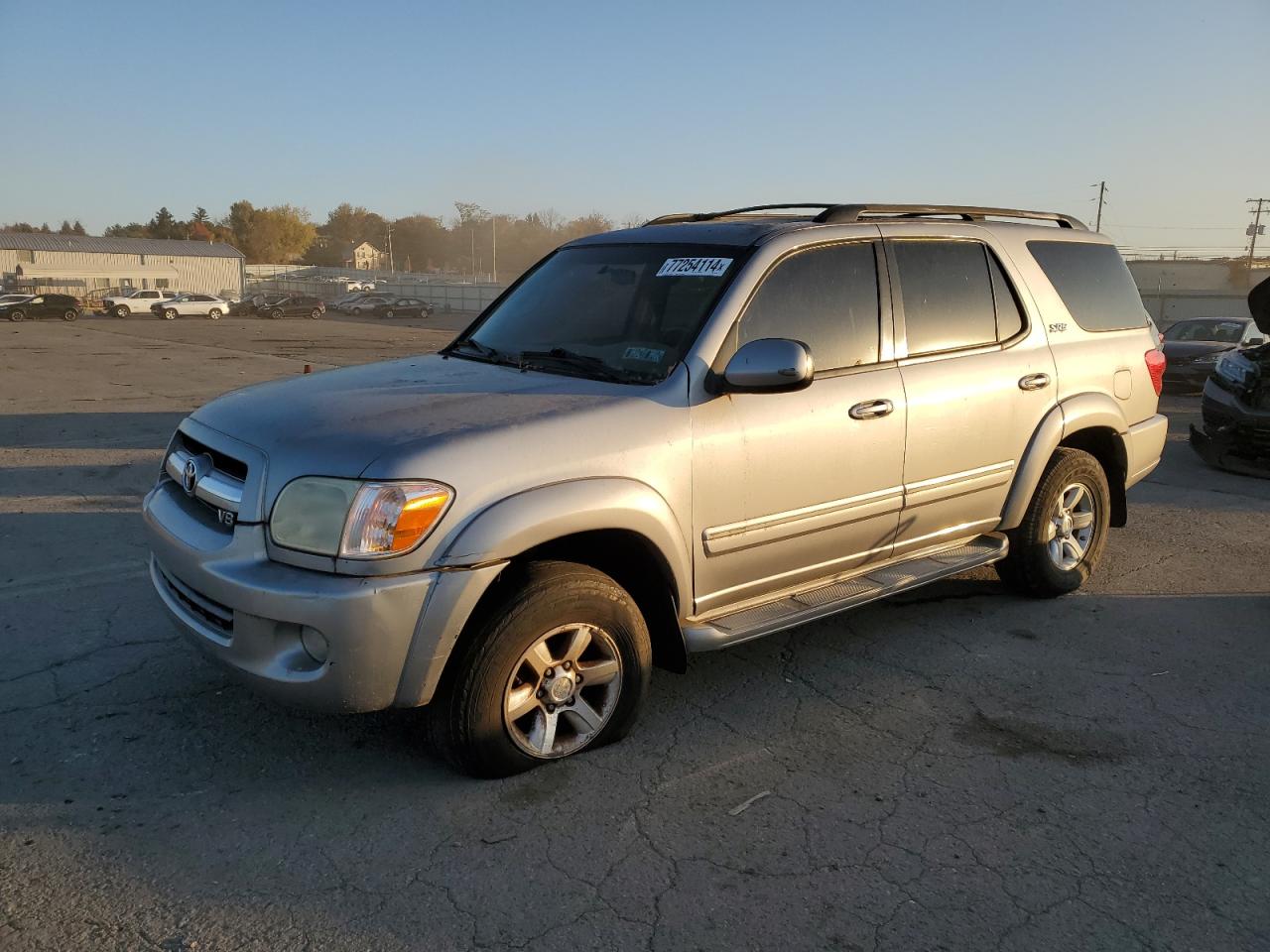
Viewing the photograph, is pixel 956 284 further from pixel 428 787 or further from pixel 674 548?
pixel 428 787

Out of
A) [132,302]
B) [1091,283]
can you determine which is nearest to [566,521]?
[1091,283]

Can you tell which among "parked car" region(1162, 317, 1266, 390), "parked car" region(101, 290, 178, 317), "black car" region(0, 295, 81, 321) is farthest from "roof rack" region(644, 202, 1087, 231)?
"parked car" region(101, 290, 178, 317)

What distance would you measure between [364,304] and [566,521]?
52.9m

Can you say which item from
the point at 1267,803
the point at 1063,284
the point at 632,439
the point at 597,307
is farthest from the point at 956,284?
the point at 1267,803

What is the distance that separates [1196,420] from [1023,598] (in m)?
5.54

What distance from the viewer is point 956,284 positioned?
15.4 ft

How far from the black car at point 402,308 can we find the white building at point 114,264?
1903cm

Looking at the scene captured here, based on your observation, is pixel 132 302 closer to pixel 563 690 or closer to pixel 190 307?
pixel 190 307

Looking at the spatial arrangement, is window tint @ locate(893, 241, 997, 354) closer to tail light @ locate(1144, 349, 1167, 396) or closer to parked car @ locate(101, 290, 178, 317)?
tail light @ locate(1144, 349, 1167, 396)

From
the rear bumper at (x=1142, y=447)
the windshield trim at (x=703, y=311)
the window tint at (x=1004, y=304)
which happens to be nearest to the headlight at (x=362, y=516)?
the windshield trim at (x=703, y=311)

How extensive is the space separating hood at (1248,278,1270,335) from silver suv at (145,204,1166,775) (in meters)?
3.59

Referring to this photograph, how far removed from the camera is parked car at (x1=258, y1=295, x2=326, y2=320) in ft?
161

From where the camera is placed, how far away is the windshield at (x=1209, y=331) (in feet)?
57.9

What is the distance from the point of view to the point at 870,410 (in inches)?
161
